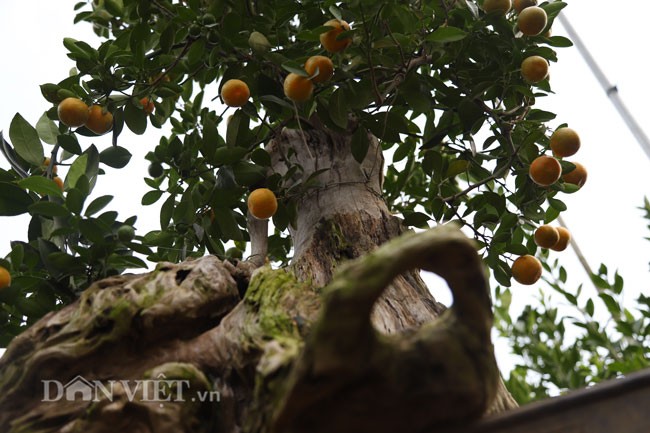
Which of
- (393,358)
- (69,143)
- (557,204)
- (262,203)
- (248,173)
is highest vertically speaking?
(69,143)

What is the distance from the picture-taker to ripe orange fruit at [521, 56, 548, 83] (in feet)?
4.03

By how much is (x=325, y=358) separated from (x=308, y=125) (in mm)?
1009

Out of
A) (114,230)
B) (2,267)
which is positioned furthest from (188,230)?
(2,267)

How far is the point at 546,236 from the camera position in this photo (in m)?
1.31

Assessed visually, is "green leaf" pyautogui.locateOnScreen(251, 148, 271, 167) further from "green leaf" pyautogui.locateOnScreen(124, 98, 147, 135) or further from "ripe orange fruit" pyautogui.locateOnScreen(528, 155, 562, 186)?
"ripe orange fruit" pyautogui.locateOnScreen(528, 155, 562, 186)

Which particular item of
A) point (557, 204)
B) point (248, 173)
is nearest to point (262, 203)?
point (248, 173)

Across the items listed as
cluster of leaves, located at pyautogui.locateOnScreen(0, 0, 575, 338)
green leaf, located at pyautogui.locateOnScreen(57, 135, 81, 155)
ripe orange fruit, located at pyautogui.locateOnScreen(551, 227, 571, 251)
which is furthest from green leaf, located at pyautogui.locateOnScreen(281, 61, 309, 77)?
ripe orange fruit, located at pyautogui.locateOnScreen(551, 227, 571, 251)

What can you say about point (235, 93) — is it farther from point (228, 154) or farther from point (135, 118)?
point (135, 118)

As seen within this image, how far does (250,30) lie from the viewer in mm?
1381

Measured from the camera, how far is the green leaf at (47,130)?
4.43 ft

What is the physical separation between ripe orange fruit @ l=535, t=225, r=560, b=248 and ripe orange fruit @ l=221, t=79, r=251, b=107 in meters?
0.71

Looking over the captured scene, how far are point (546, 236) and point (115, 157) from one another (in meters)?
0.94

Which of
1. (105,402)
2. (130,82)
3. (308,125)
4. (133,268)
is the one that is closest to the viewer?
(105,402)

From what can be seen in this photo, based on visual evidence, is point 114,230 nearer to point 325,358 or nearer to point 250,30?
point 250,30
